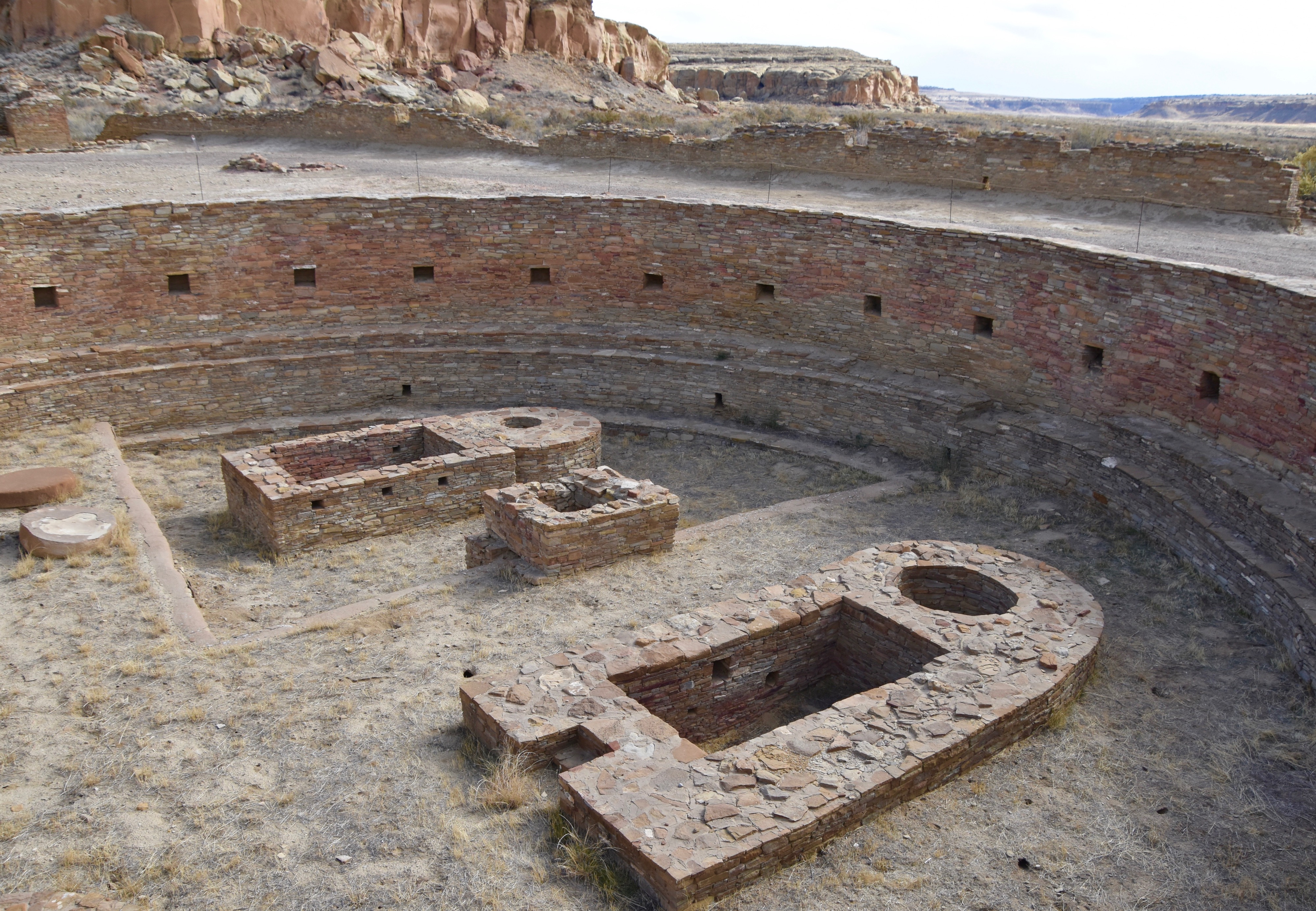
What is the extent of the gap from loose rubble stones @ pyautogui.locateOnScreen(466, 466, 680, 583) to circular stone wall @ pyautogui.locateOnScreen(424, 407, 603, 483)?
134cm

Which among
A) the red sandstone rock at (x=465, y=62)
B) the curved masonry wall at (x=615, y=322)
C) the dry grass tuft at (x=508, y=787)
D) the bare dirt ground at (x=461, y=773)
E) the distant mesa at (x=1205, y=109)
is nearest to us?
the bare dirt ground at (x=461, y=773)

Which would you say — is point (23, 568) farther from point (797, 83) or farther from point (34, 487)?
point (797, 83)

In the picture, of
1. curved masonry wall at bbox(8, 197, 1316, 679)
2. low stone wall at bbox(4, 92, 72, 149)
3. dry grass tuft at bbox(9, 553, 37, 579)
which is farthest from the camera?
low stone wall at bbox(4, 92, 72, 149)

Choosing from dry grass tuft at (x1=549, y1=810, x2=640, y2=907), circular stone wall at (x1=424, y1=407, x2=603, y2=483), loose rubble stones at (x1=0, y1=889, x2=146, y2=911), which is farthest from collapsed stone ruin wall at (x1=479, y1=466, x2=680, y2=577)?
loose rubble stones at (x1=0, y1=889, x2=146, y2=911)

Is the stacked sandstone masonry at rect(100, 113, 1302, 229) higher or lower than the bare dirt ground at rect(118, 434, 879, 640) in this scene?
higher

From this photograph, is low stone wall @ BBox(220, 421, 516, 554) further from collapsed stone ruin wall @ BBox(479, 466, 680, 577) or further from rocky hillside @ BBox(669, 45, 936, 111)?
rocky hillside @ BBox(669, 45, 936, 111)

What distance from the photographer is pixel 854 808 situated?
19.6 ft

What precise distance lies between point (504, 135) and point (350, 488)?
38.9 feet

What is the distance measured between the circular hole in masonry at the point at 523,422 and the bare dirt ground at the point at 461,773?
11.6 feet

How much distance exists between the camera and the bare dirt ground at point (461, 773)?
5.67 metres

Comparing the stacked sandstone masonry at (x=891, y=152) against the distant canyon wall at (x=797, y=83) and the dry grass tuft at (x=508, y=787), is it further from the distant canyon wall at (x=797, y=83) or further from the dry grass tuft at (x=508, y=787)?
the distant canyon wall at (x=797, y=83)

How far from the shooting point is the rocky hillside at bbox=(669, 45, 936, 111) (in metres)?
56.6

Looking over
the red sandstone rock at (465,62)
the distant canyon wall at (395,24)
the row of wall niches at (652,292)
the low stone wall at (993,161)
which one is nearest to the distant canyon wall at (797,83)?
the distant canyon wall at (395,24)

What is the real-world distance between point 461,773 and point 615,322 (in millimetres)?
9378
